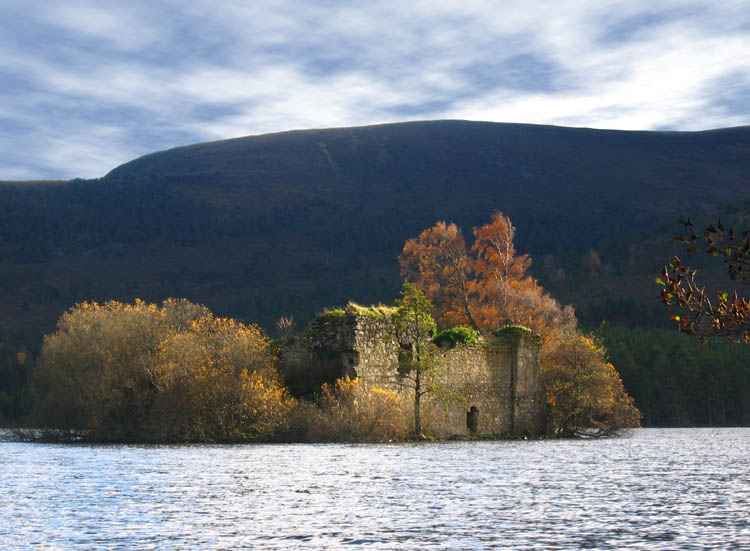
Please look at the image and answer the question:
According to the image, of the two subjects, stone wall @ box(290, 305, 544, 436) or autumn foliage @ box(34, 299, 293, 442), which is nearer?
autumn foliage @ box(34, 299, 293, 442)

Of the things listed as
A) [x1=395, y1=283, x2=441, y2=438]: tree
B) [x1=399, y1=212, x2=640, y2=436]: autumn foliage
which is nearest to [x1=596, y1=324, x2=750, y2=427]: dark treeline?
[x1=399, y1=212, x2=640, y2=436]: autumn foliage

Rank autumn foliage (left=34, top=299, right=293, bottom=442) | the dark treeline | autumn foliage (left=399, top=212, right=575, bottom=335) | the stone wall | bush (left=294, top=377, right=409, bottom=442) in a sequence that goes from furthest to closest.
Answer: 1. the dark treeline
2. autumn foliage (left=399, top=212, right=575, bottom=335)
3. the stone wall
4. autumn foliage (left=34, top=299, right=293, bottom=442)
5. bush (left=294, top=377, right=409, bottom=442)

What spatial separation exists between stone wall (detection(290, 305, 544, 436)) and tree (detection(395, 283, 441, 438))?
1.40ft

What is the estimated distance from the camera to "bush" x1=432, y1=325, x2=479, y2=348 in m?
41.3

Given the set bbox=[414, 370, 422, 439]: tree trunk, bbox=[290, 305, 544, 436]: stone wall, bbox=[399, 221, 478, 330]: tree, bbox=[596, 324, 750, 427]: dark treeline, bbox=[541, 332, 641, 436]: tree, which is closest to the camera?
bbox=[290, 305, 544, 436]: stone wall

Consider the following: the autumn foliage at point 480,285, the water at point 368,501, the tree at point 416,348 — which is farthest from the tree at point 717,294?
the autumn foliage at point 480,285

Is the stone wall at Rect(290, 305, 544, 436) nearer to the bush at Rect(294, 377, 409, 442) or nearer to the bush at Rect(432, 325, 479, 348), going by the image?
the bush at Rect(432, 325, 479, 348)

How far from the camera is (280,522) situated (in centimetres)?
1445

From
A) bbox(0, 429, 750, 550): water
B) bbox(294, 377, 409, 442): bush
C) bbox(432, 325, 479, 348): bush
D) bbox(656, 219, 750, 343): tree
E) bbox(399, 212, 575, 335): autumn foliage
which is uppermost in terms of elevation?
bbox(399, 212, 575, 335): autumn foliage

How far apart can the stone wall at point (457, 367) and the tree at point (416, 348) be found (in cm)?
43

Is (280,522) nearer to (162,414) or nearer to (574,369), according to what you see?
(162,414)

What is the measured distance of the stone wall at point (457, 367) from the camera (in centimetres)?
3716

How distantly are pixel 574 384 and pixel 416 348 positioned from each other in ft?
38.5

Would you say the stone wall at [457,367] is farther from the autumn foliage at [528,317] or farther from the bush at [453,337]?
the autumn foliage at [528,317]
